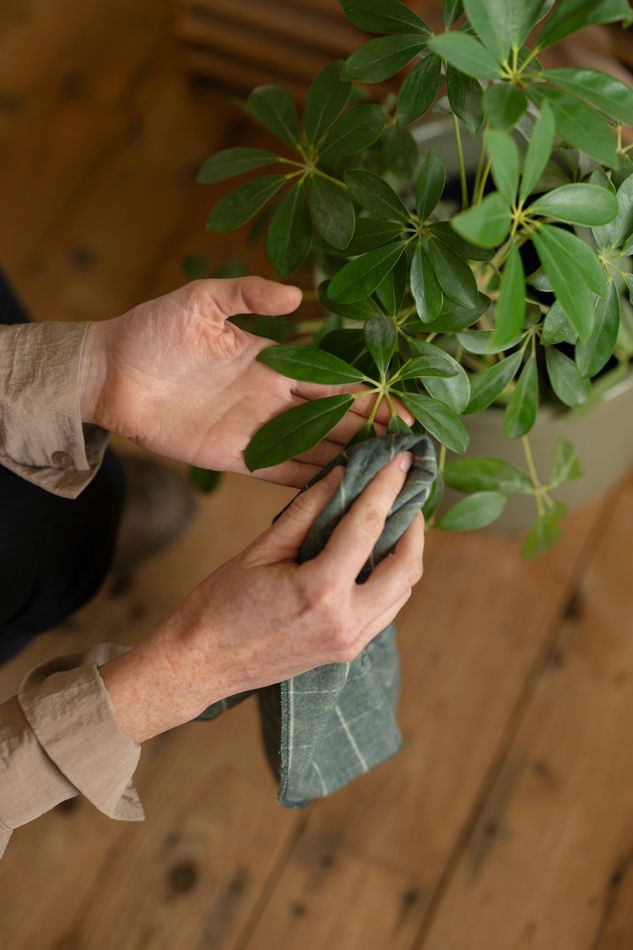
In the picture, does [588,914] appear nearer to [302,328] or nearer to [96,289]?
[302,328]

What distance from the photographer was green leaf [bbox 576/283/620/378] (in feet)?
2.66

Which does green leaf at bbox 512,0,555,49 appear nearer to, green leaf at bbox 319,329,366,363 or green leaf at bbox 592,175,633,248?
green leaf at bbox 592,175,633,248

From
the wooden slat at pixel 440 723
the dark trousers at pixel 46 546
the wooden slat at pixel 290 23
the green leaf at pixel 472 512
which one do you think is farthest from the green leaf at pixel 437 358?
the wooden slat at pixel 290 23

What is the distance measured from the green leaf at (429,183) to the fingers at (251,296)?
134 mm

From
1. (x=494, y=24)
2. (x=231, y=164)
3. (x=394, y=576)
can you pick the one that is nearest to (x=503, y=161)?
(x=494, y=24)

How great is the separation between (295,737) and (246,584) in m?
0.18

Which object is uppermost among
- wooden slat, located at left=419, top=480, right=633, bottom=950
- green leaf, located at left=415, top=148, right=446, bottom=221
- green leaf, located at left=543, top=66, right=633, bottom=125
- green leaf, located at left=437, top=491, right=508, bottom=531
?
green leaf, located at left=543, top=66, right=633, bottom=125

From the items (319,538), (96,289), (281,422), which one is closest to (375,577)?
(319,538)

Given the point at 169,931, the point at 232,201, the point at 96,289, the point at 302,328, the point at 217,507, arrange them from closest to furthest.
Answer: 1. the point at 232,201
2. the point at 302,328
3. the point at 169,931
4. the point at 217,507
5. the point at 96,289

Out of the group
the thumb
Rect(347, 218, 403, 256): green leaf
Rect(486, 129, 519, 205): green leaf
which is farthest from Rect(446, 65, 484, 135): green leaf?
the thumb

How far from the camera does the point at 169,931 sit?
131 centimetres

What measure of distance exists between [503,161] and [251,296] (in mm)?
311

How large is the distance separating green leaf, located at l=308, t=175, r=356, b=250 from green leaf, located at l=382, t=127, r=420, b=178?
123 mm

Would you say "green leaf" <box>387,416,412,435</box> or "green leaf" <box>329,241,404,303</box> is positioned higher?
"green leaf" <box>329,241,404,303</box>
